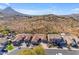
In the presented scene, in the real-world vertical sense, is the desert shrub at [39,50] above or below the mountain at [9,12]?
below

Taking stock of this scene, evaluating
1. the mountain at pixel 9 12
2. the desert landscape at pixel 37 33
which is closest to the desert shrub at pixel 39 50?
the desert landscape at pixel 37 33

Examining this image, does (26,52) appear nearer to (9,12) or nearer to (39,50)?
(39,50)

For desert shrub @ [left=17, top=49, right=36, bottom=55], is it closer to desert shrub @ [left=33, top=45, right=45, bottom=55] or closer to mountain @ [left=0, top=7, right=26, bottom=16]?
desert shrub @ [left=33, top=45, right=45, bottom=55]

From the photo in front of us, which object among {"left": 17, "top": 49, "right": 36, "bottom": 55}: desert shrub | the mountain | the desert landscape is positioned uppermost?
the mountain

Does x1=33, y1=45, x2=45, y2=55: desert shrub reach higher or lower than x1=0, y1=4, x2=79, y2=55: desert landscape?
lower

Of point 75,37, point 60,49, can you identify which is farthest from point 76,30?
point 60,49

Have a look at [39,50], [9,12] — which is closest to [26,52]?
[39,50]

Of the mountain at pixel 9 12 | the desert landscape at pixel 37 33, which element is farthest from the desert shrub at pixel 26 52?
the mountain at pixel 9 12

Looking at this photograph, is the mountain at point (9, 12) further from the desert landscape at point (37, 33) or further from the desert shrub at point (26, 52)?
the desert shrub at point (26, 52)

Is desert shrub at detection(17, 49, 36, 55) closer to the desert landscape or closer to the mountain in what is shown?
the desert landscape

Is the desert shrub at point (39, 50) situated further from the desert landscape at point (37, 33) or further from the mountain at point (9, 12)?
the mountain at point (9, 12)

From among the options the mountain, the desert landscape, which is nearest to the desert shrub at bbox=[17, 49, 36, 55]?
the desert landscape

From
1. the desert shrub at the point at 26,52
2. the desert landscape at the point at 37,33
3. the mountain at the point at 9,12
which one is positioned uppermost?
the mountain at the point at 9,12
